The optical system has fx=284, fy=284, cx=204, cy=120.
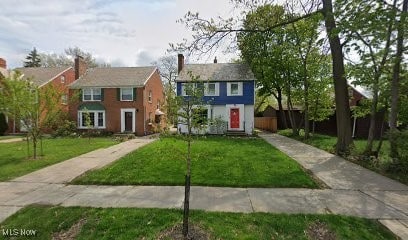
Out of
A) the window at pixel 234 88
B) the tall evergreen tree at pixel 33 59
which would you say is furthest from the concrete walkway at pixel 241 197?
the tall evergreen tree at pixel 33 59

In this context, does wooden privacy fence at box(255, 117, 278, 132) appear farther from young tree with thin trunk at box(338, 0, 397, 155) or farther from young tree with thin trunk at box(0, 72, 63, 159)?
young tree with thin trunk at box(0, 72, 63, 159)

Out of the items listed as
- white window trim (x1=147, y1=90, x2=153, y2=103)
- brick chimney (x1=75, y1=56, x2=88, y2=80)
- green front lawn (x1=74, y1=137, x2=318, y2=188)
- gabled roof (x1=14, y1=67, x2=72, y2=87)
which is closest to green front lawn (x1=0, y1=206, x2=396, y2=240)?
green front lawn (x1=74, y1=137, x2=318, y2=188)

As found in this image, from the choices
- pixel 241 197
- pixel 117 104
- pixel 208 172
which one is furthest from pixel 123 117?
pixel 241 197

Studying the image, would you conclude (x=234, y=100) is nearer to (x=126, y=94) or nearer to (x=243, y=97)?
(x=243, y=97)

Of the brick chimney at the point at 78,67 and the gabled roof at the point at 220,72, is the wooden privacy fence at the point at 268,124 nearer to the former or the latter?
the gabled roof at the point at 220,72

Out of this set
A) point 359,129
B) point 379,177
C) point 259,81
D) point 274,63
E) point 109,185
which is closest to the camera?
point 109,185

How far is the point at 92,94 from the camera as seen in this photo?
2769 cm

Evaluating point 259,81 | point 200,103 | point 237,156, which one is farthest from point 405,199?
point 259,81

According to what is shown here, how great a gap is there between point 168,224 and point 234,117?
2089 centimetres

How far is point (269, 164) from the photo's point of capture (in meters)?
10.7

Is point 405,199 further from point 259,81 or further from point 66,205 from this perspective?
point 259,81

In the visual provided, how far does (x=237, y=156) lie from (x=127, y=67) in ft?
73.4

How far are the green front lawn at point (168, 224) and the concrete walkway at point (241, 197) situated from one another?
369mm

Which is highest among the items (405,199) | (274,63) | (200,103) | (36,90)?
(274,63)
